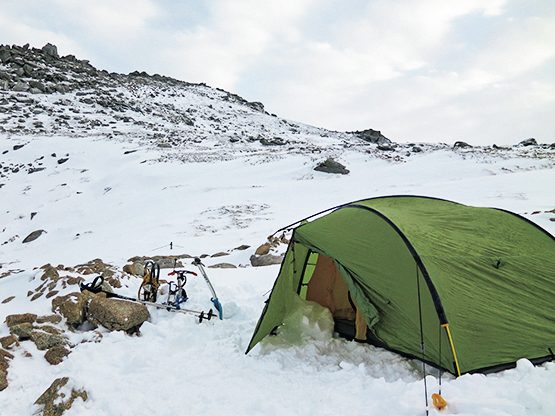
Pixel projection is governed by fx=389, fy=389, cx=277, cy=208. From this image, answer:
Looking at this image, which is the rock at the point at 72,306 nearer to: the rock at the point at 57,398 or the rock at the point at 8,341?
the rock at the point at 8,341

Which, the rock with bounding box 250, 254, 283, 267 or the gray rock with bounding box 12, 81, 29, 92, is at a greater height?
the gray rock with bounding box 12, 81, 29, 92

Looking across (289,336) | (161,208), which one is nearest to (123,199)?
(161,208)

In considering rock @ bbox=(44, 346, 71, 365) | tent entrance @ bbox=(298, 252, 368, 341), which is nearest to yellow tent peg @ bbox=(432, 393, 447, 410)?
tent entrance @ bbox=(298, 252, 368, 341)

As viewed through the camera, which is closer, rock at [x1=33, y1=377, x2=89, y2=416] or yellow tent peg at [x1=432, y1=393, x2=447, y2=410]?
yellow tent peg at [x1=432, y1=393, x2=447, y2=410]

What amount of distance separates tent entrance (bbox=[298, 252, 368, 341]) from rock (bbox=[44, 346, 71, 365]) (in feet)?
11.6

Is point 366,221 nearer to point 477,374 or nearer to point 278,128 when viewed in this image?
point 477,374

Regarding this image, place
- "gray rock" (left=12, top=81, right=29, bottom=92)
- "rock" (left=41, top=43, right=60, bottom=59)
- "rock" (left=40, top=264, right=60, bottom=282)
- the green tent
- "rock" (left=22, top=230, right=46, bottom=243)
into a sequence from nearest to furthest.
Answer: the green tent < "rock" (left=40, top=264, right=60, bottom=282) < "rock" (left=22, top=230, right=46, bottom=243) < "gray rock" (left=12, top=81, right=29, bottom=92) < "rock" (left=41, top=43, right=60, bottom=59)

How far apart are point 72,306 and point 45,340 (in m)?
0.73

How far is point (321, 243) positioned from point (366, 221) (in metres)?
0.68

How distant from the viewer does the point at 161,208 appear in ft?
56.4

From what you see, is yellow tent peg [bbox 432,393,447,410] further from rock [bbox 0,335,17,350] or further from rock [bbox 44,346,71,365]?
rock [bbox 0,335,17,350]

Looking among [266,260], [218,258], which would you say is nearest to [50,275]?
[218,258]

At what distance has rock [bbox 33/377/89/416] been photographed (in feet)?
13.4

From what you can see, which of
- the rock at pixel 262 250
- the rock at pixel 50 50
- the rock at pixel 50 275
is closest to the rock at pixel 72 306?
the rock at pixel 50 275
